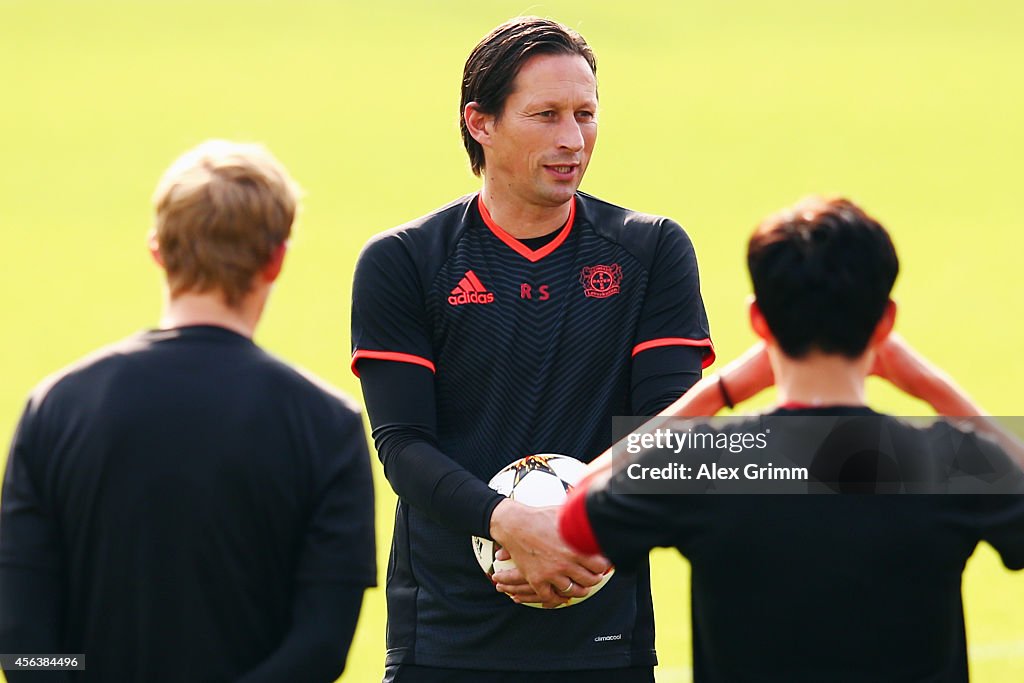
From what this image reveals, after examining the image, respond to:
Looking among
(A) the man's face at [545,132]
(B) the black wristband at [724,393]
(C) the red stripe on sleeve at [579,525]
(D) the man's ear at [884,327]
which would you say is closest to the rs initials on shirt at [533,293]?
(A) the man's face at [545,132]

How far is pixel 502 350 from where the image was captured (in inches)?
183

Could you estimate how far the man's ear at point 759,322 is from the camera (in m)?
3.41

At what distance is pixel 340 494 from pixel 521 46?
1.82 m

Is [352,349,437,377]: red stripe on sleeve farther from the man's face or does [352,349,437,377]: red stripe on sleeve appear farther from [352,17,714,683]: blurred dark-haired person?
the man's face

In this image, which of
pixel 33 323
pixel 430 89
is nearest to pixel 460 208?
pixel 33 323

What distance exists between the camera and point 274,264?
3.62 meters

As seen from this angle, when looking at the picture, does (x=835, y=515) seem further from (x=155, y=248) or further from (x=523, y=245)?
(x=523, y=245)

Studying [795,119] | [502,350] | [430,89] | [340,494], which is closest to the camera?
[340,494]

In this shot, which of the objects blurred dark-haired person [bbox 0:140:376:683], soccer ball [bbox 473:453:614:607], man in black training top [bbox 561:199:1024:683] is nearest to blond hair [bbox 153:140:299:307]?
blurred dark-haired person [bbox 0:140:376:683]

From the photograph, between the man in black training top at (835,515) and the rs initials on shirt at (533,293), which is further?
the rs initials on shirt at (533,293)

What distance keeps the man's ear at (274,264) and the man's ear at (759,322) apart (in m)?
1.06

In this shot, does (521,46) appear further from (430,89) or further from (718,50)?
(718,50)

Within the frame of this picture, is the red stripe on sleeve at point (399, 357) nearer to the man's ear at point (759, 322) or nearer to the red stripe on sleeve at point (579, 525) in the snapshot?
the red stripe on sleeve at point (579, 525)

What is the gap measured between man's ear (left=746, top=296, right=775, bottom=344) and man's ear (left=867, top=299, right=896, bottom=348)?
211 mm
